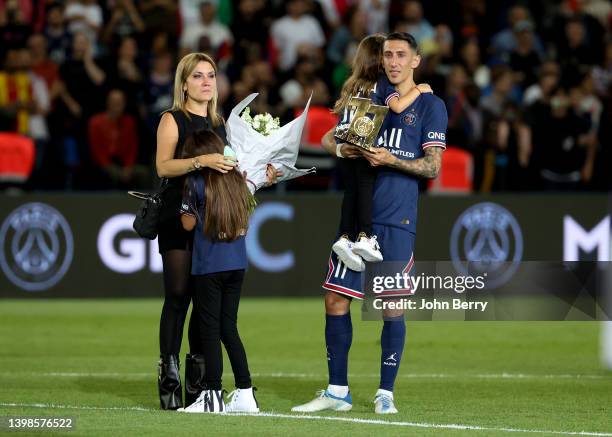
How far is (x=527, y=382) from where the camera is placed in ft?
36.6

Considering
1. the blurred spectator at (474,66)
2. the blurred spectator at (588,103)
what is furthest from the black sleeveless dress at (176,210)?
the blurred spectator at (474,66)

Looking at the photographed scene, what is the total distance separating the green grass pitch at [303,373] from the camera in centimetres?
857

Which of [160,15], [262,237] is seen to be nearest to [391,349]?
[262,237]

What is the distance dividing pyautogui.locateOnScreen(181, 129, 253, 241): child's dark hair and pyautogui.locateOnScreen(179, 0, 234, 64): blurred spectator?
1125cm

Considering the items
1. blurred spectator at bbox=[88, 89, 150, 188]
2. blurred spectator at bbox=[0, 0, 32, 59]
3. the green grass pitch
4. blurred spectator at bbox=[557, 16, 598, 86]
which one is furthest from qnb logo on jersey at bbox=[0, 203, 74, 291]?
blurred spectator at bbox=[557, 16, 598, 86]

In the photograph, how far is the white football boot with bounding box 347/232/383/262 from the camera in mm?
8828

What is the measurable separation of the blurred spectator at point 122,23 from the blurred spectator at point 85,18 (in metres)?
0.18

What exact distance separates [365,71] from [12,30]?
37.8 feet

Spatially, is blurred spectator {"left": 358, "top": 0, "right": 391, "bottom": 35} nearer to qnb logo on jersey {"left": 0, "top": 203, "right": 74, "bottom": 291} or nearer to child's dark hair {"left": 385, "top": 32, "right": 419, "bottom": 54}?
qnb logo on jersey {"left": 0, "top": 203, "right": 74, "bottom": 291}

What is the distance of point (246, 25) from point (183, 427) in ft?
44.5

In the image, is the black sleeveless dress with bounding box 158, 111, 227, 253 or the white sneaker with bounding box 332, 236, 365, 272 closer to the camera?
the white sneaker with bounding box 332, 236, 365, 272

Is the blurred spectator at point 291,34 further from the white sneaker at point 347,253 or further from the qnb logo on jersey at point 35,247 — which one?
the white sneaker at point 347,253

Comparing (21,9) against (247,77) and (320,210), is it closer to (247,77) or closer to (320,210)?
(247,77)

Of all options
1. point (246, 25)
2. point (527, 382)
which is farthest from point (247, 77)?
point (527, 382)
